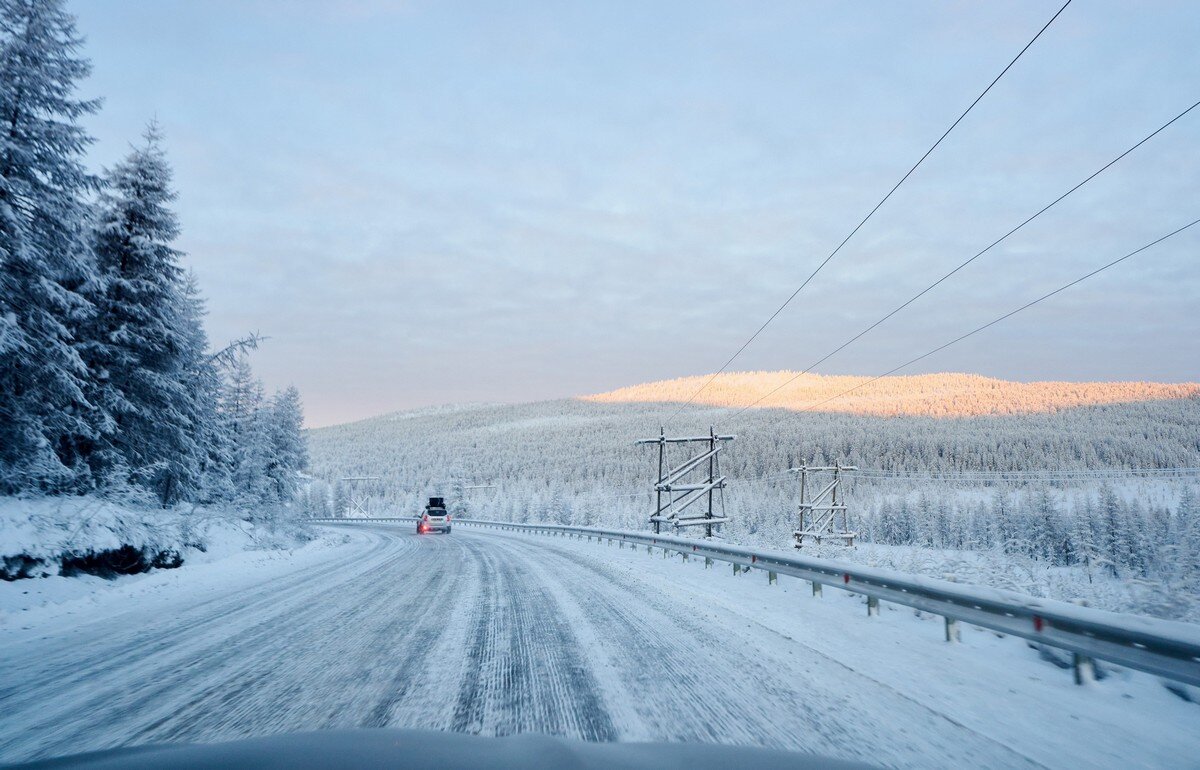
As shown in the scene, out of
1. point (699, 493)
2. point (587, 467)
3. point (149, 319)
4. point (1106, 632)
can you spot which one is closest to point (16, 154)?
point (149, 319)

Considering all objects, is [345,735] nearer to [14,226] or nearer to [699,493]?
[14,226]

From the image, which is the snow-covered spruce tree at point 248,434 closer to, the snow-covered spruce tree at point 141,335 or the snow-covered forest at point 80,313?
the snow-covered forest at point 80,313

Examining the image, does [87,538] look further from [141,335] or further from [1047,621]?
[1047,621]

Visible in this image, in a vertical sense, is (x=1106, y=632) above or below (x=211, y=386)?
below

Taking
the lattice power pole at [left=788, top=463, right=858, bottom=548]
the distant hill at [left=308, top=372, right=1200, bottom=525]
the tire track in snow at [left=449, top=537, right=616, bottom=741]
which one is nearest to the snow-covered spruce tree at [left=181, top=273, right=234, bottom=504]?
the tire track in snow at [left=449, top=537, right=616, bottom=741]

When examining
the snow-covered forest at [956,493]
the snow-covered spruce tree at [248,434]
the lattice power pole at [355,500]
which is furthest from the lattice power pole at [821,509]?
the lattice power pole at [355,500]

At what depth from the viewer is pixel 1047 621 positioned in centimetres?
498

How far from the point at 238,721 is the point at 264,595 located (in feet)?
23.9

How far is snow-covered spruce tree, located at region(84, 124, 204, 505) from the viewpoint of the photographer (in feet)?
52.9

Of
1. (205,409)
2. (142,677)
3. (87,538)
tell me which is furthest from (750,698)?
(205,409)

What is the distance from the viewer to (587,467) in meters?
139

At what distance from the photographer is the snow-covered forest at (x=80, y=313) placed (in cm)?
1233

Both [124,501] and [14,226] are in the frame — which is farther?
[124,501]

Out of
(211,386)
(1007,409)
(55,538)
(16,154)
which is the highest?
(1007,409)
